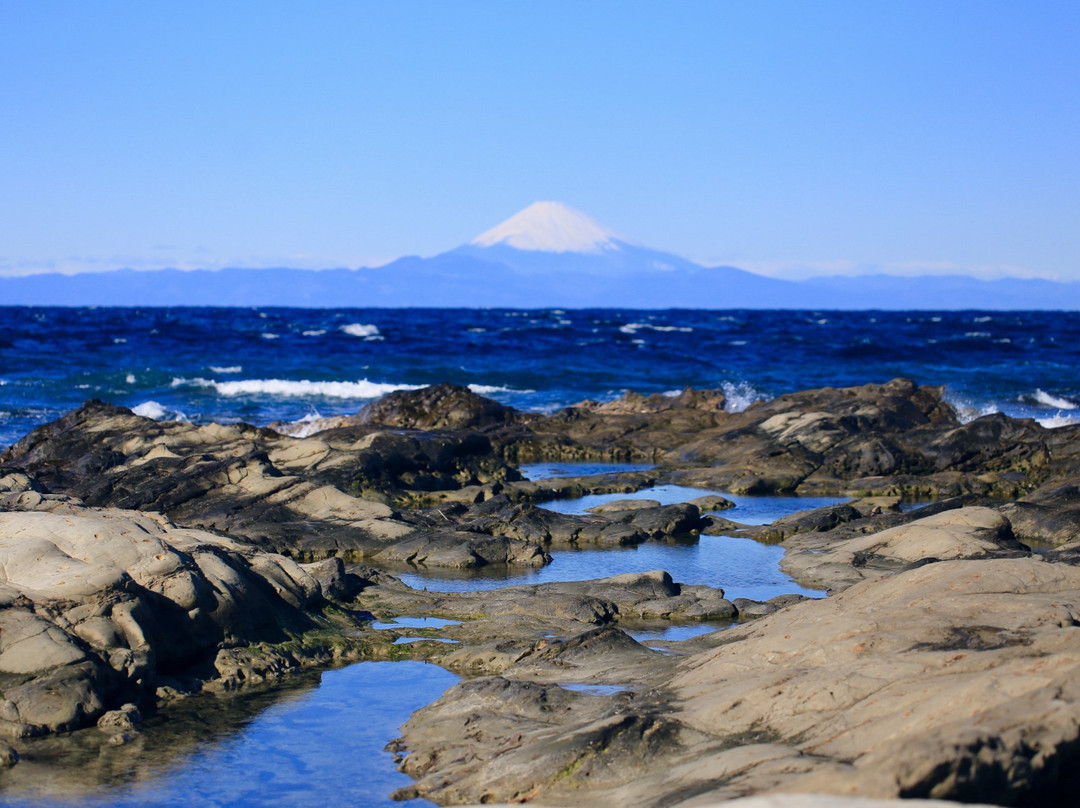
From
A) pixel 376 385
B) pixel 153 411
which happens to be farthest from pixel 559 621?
pixel 376 385

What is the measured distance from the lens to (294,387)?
1439 inches

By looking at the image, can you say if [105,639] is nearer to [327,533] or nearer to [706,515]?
[327,533]

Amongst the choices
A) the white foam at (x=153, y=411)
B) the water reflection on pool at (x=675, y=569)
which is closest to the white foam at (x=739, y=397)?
the white foam at (x=153, y=411)

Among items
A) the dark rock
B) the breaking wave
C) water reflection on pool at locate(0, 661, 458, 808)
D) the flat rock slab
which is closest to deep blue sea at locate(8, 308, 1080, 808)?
water reflection on pool at locate(0, 661, 458, 808)

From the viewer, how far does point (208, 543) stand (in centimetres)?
955

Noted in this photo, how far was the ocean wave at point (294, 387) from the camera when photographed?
3484 centimetres

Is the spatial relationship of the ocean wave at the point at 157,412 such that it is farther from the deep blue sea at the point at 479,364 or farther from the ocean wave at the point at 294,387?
the ocean wave at the point at 294,387

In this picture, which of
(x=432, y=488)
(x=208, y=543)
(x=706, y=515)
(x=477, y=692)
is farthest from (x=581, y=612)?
(x=432, y=488)

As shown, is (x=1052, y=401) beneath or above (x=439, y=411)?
above

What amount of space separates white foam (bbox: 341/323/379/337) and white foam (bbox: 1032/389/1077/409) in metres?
34.4

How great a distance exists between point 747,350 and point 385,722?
144 ft

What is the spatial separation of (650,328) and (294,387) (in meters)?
33.4

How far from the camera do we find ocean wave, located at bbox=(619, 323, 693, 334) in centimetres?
6344

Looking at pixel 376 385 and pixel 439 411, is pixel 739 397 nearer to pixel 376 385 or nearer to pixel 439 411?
pixel 439 411
